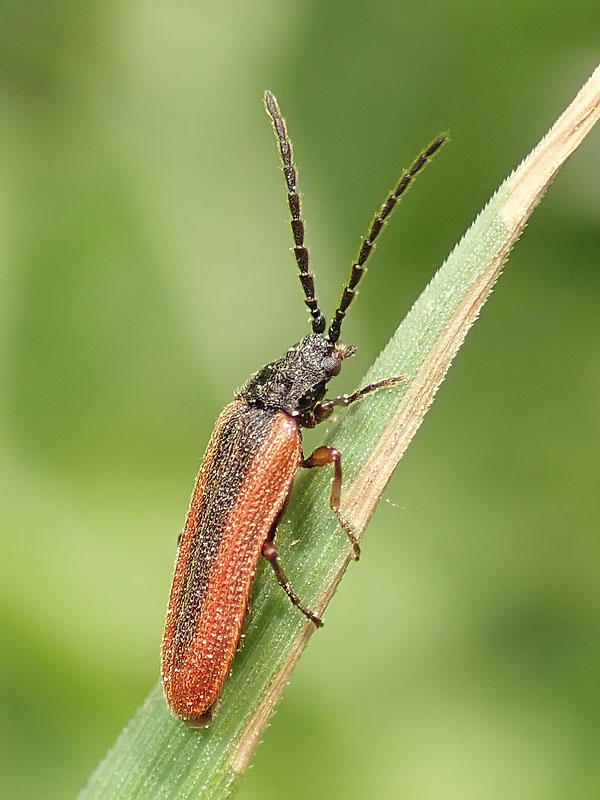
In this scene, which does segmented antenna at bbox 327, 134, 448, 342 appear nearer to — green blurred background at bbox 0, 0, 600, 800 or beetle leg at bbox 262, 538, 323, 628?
beetle leg at bbox 262, 538, 323, 628

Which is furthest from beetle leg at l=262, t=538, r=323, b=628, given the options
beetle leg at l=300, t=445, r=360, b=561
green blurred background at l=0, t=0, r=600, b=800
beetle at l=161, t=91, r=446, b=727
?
green blurred background at l=0, t=0, r=600, b=800

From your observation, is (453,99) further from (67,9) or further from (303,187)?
(67,9)

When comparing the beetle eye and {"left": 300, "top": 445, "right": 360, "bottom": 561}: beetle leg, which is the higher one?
the beetle eye

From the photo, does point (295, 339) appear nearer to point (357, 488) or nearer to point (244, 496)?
point (244, 496)

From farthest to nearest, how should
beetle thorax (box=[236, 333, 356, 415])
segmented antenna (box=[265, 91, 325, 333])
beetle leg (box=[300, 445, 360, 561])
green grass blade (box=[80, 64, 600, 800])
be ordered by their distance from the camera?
beetle thorax (box=[236, 333, 356, 415]), segmented antenna (box=[265, 91, 325, 333]), beetle leg (box=[300, 445, 360, 561]), green grass blade (box=[80, 64, 600, 800])

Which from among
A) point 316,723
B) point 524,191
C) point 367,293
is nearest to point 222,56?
point 367,293
